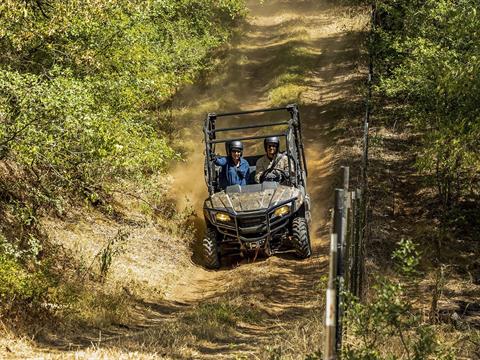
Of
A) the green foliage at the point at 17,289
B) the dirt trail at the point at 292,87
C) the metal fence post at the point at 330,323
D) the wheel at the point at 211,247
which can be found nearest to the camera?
the metal fence post at the point at 330,323

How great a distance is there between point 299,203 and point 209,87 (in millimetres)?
15736

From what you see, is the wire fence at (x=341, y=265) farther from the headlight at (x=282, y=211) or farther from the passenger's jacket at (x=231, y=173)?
the passenger's jacket at (x=231, y=173)

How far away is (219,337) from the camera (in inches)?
328

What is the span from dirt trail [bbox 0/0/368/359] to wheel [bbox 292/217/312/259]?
247 millimetres

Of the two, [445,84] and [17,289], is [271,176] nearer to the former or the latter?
[445,84]

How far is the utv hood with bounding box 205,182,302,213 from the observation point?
1179 centimetres

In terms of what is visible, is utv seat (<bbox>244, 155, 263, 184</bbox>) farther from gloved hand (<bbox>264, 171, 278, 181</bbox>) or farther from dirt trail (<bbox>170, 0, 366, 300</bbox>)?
dirt trail (<bbox>170, 0, 366, 300</bbox>)

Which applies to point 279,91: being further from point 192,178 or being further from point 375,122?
point 192,178

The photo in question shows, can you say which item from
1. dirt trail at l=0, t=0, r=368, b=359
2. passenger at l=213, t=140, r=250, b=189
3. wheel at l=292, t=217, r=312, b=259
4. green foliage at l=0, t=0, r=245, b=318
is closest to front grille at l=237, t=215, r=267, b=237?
wheel at l=292, t=217, r=312, b=259

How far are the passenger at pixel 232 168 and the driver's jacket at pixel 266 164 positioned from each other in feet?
0.61

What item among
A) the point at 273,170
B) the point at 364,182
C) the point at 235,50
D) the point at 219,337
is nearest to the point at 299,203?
the point at 273,170

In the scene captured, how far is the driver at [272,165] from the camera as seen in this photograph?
12734mm

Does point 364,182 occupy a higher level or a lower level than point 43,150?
lower

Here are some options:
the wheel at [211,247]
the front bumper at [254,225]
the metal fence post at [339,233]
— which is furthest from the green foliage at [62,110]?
the metal fence post at [339,233]
